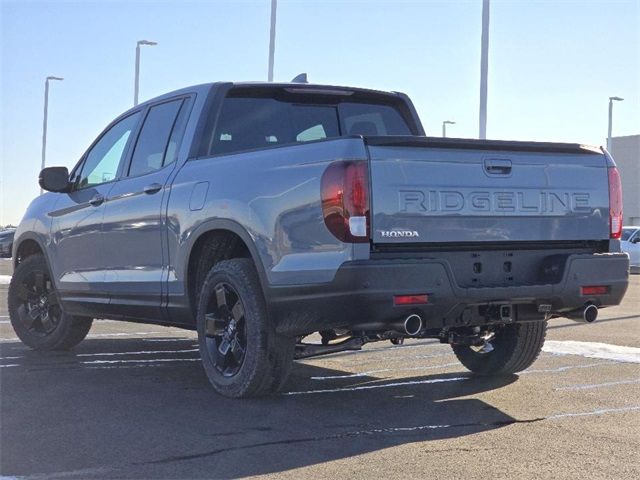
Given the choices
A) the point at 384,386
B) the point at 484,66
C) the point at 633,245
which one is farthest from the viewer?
the point at 633,245

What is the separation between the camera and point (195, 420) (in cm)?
573

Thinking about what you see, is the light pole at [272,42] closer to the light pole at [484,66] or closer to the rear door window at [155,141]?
the light pole at [484,66]

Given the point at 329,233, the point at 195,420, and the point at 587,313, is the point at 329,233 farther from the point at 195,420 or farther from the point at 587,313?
the point at 587,313

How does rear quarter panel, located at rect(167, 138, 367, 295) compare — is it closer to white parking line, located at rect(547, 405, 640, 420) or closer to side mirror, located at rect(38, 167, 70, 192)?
white parking line, located at rect(547, 405, 640, 420)

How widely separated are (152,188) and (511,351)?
8.96ft

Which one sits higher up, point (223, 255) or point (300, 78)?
point (300, 78)

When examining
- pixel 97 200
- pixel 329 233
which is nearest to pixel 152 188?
pixel 97 200

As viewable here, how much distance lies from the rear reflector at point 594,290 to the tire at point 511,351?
89 centimetres

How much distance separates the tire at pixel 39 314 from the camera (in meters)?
8.69

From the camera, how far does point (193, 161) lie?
693 centimetres

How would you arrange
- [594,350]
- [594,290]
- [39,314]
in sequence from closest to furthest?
[594,290] → [39,314] → [594,350]

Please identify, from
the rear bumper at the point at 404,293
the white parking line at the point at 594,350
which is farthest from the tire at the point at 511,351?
the white parking line at the point at 594,350

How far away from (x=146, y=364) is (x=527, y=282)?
3.27 m

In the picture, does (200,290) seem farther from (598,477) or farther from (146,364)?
(598,477)
